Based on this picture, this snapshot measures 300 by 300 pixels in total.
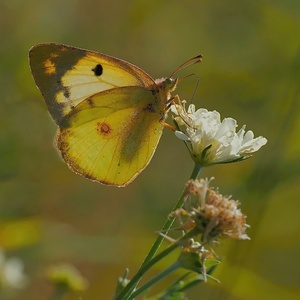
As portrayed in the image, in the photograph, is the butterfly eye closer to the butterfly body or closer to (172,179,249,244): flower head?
the butterfly body

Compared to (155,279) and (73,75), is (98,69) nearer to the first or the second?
(73,75)

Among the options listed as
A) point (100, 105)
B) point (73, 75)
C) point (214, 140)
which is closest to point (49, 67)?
point (73, 75)

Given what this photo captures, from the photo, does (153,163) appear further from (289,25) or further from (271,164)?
(271,164)

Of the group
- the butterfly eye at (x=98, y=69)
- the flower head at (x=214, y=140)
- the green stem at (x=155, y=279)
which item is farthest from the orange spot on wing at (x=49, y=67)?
the green stem at (x=155, y=279)

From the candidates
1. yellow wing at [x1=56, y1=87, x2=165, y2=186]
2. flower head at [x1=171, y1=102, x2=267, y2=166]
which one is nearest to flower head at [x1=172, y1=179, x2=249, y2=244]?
flower head at [x1=171, y1=102, x2=267, y2=166]

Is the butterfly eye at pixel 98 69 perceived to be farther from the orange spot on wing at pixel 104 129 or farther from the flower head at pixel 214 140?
the flower head at pixel 214 140

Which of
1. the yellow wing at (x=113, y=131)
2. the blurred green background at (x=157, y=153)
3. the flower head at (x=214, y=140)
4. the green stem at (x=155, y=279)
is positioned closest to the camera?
the green stem at (x=155, y=279)

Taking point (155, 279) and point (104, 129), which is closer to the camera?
point (155, 279)
